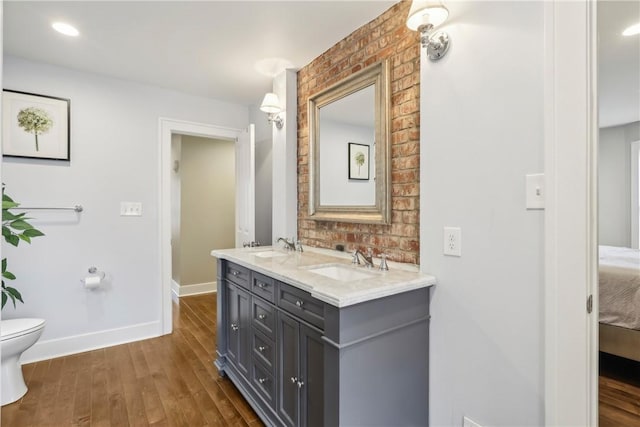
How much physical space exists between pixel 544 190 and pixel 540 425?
0.91 m

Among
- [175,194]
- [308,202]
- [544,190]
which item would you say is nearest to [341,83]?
[308,202]

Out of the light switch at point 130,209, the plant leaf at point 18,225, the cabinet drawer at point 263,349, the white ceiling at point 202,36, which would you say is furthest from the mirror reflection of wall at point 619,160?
the plant leaf at point 18,225

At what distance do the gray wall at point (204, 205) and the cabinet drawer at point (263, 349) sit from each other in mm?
2869

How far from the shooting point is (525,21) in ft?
4.42

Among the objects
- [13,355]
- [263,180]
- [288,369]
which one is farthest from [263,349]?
[263,180]

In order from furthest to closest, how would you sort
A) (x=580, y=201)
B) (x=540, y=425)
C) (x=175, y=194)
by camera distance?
(x=175, y=194)
(x=540, y=425)
(x=580, y=201)

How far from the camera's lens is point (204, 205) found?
468 centimetres

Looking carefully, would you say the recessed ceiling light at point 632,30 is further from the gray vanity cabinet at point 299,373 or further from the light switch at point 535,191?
the gray vanity cabinet at point 299,373

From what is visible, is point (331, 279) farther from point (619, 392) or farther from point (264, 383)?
point (619, 392)

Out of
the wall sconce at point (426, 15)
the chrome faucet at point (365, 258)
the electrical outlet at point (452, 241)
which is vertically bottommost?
the chrome faucet at point (365, 258)

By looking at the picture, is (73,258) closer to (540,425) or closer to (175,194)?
(175,194)

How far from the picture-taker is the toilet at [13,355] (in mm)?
2074

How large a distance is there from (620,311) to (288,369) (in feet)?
7.97

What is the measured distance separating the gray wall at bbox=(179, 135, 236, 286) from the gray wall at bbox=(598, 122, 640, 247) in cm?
496
